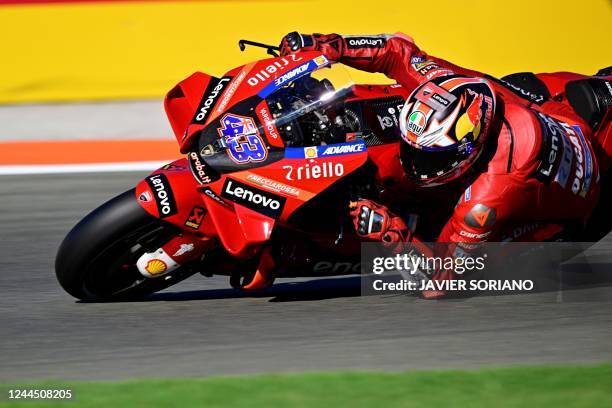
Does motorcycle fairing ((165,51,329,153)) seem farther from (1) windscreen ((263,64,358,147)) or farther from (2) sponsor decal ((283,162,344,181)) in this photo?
(2) sponsor decal ((283,162,344,181))

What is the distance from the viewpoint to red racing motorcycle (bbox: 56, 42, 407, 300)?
198 inches

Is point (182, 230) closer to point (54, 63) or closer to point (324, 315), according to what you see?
point (324, 315)

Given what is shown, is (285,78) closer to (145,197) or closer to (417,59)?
(145,197)

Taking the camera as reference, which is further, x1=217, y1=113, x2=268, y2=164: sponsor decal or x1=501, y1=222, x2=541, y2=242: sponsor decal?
x1=501, y1=222, x2=541, y2=242: sponsor decal

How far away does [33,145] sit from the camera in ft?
32.2

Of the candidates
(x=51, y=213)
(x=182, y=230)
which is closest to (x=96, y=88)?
(x=51, y=213)

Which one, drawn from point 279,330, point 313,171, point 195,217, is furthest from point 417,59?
point 279,330

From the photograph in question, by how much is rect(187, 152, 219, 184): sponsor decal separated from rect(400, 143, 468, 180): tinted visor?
0.91 meters

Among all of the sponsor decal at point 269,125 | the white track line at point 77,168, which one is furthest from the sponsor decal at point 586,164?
the white track line at point 77,168

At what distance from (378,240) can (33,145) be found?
17.6 feet

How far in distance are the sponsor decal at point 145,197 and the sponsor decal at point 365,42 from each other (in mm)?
1349

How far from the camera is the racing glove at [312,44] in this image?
5395 mm

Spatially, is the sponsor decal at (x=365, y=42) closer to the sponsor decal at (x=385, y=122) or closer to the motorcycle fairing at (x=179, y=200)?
the sponsor decal at (x=385, y=122)

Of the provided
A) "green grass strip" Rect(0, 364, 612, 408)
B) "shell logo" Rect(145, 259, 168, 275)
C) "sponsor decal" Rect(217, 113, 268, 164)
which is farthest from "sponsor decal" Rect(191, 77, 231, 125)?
"green grass strip" Rect(0, 364, 612, 408)
